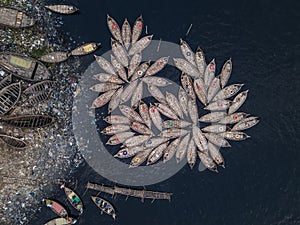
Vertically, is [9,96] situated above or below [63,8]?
below

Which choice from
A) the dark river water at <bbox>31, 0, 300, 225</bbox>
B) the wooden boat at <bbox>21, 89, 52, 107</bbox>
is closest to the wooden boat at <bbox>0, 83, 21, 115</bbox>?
the wooden boat at <bbox>21, 89, 52, 107</bbox>

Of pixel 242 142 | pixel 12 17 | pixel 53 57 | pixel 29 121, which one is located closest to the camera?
pixel 12 17

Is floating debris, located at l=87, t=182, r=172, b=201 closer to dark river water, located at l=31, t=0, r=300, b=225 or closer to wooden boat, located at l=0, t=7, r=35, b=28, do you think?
dark river water, located at l=31, t=0, r=300, b=225

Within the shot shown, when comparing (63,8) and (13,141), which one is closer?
(13,141)

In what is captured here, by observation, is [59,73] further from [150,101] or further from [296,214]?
[296,214]

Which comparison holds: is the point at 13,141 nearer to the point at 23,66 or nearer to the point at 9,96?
the point at 9,96

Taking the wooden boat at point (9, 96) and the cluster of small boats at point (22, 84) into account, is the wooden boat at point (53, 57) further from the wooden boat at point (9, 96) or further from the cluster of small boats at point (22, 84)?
the wooden boat at point (9, 96)

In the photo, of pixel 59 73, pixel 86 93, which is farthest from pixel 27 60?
pixel 86 93

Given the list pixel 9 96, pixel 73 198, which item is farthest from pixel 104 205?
pixel 9 96
